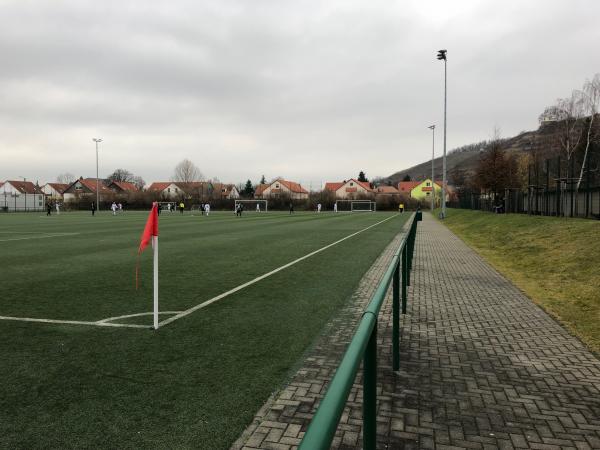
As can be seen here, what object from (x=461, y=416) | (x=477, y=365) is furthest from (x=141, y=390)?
(x=477, y=365)

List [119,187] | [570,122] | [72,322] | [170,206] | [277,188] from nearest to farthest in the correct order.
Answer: [72,322]
[570,122]
[170,206]
[277,188]
[119,187]

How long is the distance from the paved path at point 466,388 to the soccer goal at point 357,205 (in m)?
76.1

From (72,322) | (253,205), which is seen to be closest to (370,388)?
(72,322)

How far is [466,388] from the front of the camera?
433 cm

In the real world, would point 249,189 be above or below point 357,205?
above

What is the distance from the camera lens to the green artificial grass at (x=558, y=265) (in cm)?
730

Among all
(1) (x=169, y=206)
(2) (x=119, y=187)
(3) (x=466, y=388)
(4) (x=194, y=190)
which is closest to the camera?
(3) (x=466, y=388)

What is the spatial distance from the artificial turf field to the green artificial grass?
3625 millimetres

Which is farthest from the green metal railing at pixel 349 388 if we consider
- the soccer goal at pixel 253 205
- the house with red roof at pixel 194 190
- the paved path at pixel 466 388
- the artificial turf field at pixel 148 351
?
the house with red roof at pixel 194 190

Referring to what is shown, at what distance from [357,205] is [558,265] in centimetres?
7450

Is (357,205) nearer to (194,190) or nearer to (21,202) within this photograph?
(194,190)

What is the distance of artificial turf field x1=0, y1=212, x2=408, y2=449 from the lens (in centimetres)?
348

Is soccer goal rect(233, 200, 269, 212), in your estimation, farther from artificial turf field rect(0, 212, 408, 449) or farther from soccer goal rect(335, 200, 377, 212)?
artificial turf field rect(0, 212, 408, 449)

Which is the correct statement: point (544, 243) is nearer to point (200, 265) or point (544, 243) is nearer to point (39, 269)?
point (200, 265)
